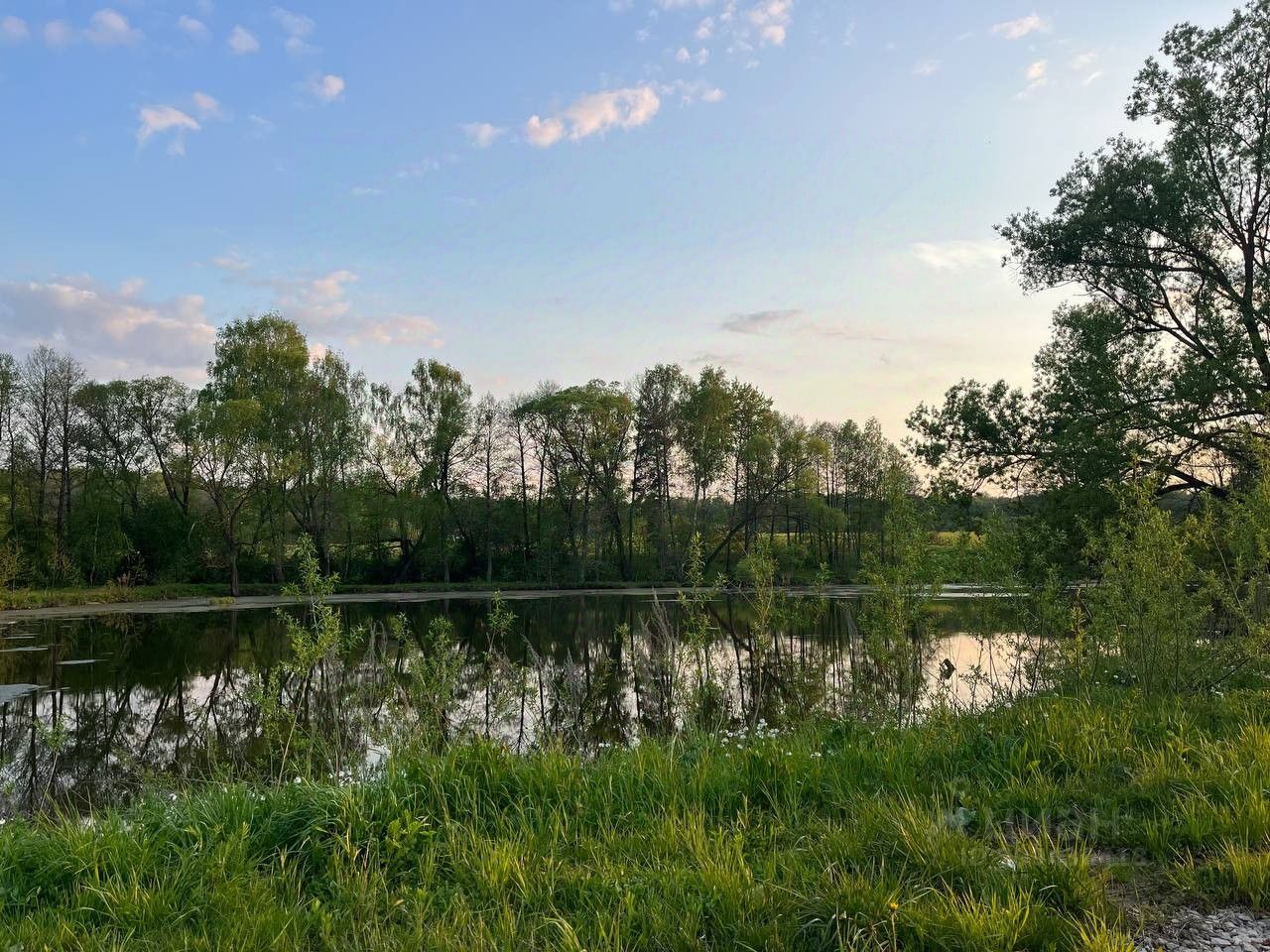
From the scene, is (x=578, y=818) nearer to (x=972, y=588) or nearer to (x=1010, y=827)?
(x=1010, y=827)

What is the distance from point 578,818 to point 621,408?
50417 millimetres

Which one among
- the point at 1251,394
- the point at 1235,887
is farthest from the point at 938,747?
the point at 1251,394

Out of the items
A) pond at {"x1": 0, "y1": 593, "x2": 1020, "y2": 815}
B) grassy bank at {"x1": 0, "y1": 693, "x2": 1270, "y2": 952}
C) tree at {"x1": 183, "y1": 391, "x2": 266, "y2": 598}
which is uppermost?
tree at {"x1": 183, "y1": 391, "x2": 266, "y2": 598}

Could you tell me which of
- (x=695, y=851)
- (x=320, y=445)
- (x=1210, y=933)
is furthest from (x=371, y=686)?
(x=320, y=445)

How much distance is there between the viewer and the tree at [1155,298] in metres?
16.6

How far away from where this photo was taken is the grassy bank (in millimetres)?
3252

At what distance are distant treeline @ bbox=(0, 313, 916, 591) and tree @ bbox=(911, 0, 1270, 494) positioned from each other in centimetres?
2177

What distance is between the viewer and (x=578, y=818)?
4.60 m

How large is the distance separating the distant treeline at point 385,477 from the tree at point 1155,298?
71.4 ft

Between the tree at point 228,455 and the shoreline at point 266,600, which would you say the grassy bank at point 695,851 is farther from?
the tree at point 228,455

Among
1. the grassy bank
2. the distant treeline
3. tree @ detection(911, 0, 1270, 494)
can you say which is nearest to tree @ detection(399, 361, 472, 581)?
the distant treeline

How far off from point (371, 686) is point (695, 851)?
772cm

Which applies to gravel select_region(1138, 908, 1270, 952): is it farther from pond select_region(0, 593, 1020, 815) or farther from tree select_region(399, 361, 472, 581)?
tree select_region(399, 361, 472, 581)

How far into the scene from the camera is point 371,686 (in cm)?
1051
